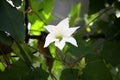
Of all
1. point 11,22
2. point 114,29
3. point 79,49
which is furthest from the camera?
point 114,29

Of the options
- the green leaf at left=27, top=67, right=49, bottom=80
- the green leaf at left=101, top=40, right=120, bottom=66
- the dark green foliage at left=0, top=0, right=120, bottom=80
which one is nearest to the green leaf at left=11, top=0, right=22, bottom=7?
the dark green foliage at left=0, top=0, right=120, bottom=80

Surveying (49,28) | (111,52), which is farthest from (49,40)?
(111,52)

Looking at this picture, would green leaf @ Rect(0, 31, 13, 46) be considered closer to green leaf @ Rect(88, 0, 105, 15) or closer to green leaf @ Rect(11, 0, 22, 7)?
green leaf @ Rect(11, 0, 22, 7)

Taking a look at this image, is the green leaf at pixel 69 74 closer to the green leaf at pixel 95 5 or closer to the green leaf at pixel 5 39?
the green leaf at pixel 5 39

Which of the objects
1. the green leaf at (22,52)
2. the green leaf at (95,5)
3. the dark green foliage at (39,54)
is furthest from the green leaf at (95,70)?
the green leaf at (95,5)

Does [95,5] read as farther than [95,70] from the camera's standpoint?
Yes

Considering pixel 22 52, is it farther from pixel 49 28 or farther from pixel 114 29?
pixel 114 29

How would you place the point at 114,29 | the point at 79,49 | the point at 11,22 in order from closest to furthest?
the point at 11,22
the point at 79,49
the point at 114,29
